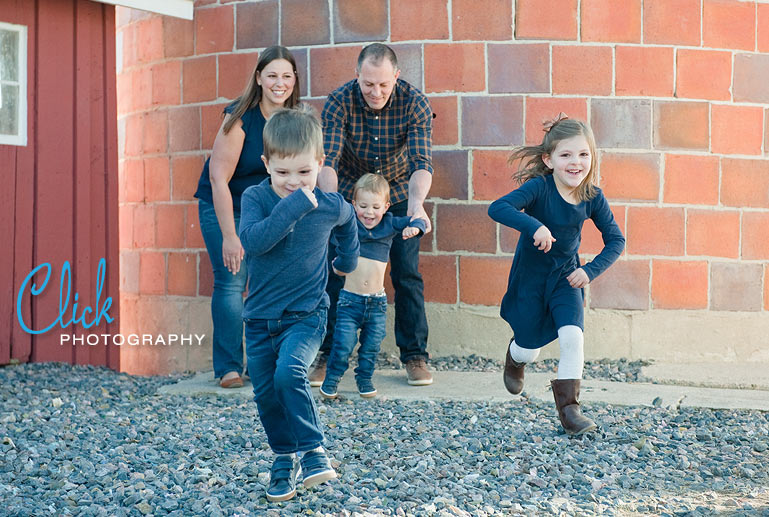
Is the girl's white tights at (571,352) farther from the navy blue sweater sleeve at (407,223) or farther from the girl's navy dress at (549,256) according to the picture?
the navy blue sweater sleeve at (407,223)

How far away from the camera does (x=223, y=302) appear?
16.1 ft

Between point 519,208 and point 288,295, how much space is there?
1348 millimetres

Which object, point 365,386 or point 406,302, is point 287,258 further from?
point 406,302

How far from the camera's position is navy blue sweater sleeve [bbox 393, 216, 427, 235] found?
14.1ft

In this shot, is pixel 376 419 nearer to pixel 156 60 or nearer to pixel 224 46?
pixel 224 46

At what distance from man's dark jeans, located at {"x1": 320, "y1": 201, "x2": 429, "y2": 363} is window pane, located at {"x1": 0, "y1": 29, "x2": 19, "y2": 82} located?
273 cm

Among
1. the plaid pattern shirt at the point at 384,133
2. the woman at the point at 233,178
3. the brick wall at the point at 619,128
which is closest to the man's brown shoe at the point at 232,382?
the woman at the point at 233,178

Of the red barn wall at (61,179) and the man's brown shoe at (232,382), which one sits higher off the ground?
the red barn wall at (61,179)

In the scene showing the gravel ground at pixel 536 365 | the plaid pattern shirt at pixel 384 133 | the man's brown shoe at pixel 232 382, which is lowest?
the man's brown shoe at pixel 232 382

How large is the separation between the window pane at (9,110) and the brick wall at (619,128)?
6.82 ft

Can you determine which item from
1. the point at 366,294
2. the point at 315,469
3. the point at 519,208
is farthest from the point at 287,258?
the point at 366,294

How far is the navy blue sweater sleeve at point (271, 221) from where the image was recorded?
2713 mm

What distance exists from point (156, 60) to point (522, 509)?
15.0 feet

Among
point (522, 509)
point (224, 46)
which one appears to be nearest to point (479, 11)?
point (224, 46)
